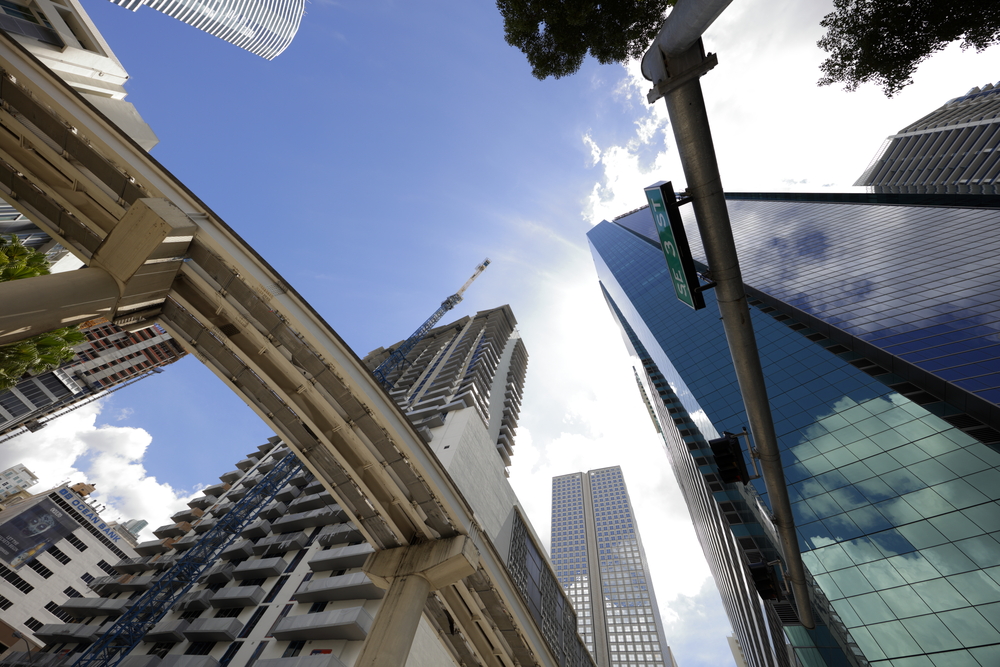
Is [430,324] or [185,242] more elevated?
[430,324]

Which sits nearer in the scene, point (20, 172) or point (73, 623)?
point (20, 172)

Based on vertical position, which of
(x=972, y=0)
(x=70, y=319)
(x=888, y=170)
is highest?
(x=888, y=170)

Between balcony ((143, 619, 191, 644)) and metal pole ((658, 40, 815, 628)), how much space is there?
156 feet

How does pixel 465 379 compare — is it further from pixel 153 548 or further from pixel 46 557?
pixel 46 557

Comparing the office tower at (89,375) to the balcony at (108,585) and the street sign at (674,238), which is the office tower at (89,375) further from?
the street sign at (674,238)

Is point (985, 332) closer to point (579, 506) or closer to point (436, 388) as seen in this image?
point (436, 388)

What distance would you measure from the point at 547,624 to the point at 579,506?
5165 inches

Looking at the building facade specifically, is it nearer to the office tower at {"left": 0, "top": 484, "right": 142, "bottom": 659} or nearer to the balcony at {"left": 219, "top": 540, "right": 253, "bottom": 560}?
the office tower at {"left": 0, "top": 484, "right": 142, "bottom": 659}

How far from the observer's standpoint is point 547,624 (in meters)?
40.2

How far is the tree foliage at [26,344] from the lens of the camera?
11500 millimetres

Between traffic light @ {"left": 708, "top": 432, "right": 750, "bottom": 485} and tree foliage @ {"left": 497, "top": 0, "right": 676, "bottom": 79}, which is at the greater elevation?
tree foliage @ {"left": 497, "top": 0, "right": 676, "bottom": 79}

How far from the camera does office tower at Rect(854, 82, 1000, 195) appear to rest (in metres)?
83.4

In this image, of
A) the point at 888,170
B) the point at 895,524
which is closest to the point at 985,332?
the point at 895,524

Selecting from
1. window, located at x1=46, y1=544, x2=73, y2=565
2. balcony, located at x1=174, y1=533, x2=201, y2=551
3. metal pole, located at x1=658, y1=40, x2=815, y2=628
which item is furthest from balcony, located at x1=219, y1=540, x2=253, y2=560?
window, located at x1=46, y1=544, x2=73, y2=565
